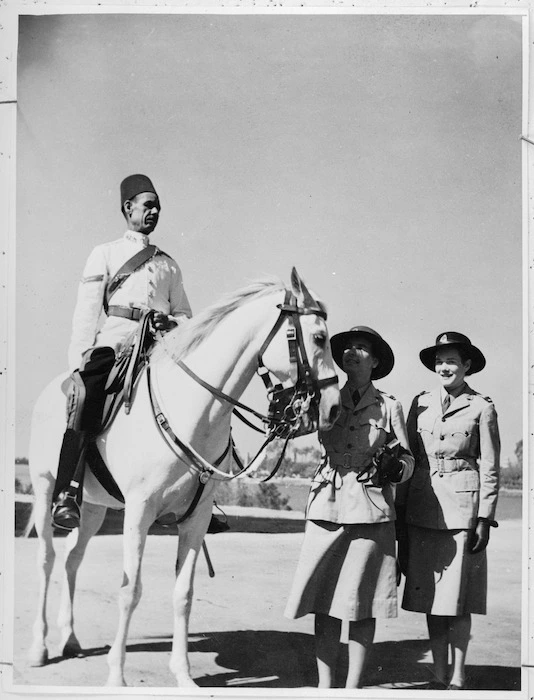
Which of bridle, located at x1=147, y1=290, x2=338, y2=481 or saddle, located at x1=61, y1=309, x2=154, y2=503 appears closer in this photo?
bridle, located at x1=147, y1=290, x2=338, y2=481

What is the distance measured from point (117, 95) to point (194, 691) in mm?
3944

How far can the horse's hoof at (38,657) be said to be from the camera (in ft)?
18.0

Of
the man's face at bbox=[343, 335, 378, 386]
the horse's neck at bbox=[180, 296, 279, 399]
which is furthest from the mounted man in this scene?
the man's face at bbox=[343, 335, 378, 386]

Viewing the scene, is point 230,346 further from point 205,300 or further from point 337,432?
point 205,300

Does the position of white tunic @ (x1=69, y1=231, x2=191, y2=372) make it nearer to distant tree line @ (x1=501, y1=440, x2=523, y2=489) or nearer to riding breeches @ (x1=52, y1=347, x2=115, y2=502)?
riding breeches @ (x1=52, y1=347, x2=115, y2=502)

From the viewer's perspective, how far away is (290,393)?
4805 mm

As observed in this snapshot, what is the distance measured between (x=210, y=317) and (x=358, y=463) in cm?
122

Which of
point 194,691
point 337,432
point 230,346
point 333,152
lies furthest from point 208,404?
point 333,152

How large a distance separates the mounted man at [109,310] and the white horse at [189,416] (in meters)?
0.19

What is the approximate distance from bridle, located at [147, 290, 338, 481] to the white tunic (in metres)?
0.58

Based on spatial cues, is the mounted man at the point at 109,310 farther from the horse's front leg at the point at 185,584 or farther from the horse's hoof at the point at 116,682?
the horse's hoof at the point at 116,682

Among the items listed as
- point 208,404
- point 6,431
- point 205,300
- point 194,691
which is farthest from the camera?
point 205,300

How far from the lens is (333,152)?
603 cm

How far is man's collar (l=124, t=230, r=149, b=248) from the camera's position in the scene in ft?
18.1
